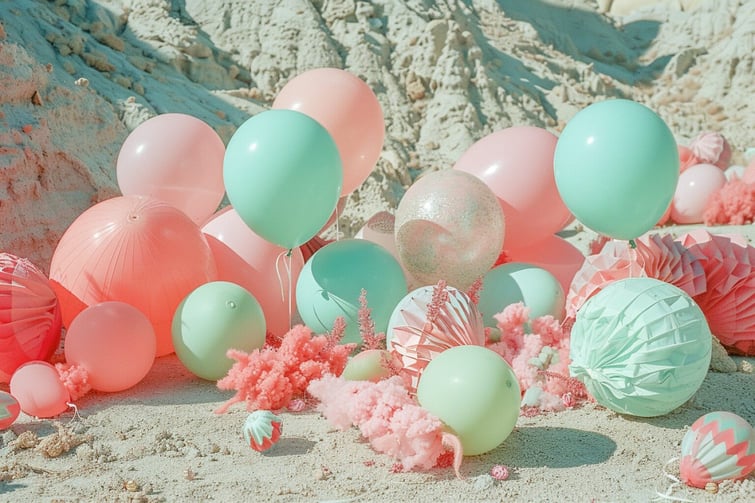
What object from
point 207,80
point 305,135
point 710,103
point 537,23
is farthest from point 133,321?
point 537,23

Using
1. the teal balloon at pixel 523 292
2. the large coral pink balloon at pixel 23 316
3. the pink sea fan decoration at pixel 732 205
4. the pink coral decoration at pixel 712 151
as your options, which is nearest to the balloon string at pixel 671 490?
the teal balloon at pixel 523 292

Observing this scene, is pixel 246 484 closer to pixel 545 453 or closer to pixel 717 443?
pixel 545 453

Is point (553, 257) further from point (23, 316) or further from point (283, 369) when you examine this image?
point (23, 316)

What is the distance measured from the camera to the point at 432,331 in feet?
12.1

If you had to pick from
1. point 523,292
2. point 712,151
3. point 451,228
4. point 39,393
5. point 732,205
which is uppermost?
point 451,228

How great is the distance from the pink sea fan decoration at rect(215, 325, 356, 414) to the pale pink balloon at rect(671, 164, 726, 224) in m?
5.00

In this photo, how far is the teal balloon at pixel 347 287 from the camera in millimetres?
4328

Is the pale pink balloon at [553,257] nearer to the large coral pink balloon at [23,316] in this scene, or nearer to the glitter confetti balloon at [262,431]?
the glitter confetti balloon at [262,431]

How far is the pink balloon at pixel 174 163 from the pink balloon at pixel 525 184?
1.69m

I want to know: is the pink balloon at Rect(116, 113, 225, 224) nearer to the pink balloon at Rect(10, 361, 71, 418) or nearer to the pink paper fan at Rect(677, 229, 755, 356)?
the pink balloon at Rect(10, 361, 71, 418)

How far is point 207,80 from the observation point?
909 centimetres

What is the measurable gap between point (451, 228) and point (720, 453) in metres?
1.86

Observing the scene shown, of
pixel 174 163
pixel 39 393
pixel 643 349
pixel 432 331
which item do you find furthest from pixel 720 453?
pixel 174 163

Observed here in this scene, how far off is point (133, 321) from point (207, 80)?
18.7 ft
